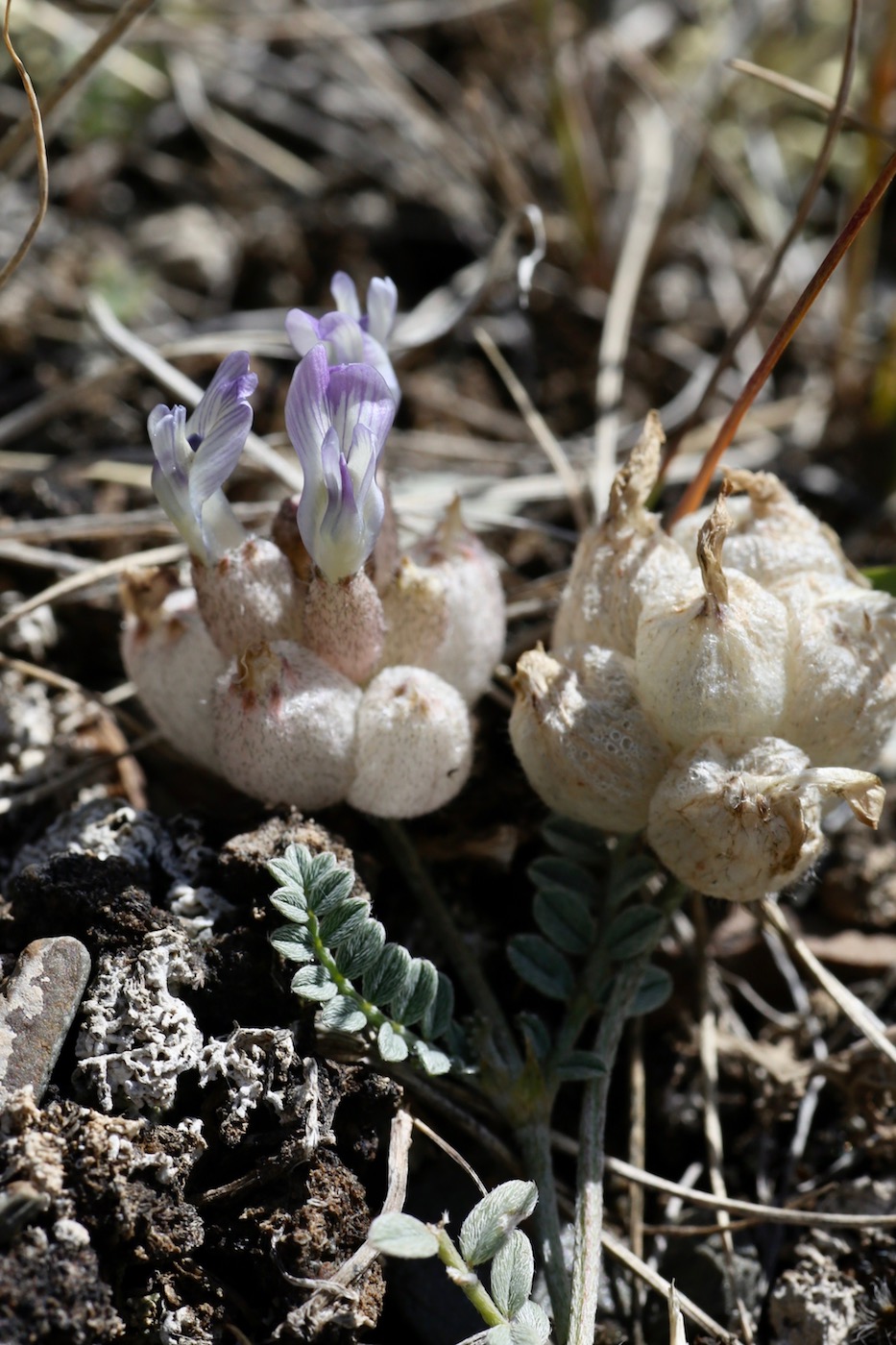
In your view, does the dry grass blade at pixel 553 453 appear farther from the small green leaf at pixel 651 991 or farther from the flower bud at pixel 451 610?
the small green leaf at pixel 651 991

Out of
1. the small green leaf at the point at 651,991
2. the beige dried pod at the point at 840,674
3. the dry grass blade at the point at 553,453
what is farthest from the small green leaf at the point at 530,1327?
the dry grass blade at the point at 553,453

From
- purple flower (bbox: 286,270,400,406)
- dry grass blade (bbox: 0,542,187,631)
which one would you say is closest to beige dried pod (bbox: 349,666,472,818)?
purple flower (bbox: 286,270,400,406)

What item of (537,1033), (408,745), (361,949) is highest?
(408,745)

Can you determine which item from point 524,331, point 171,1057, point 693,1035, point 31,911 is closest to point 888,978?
point 693,1035

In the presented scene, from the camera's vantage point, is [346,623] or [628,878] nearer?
[346,623]

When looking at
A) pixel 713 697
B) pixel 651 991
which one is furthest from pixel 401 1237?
pixel 713 697

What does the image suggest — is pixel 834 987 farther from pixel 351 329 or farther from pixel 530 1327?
pixel 351 329
